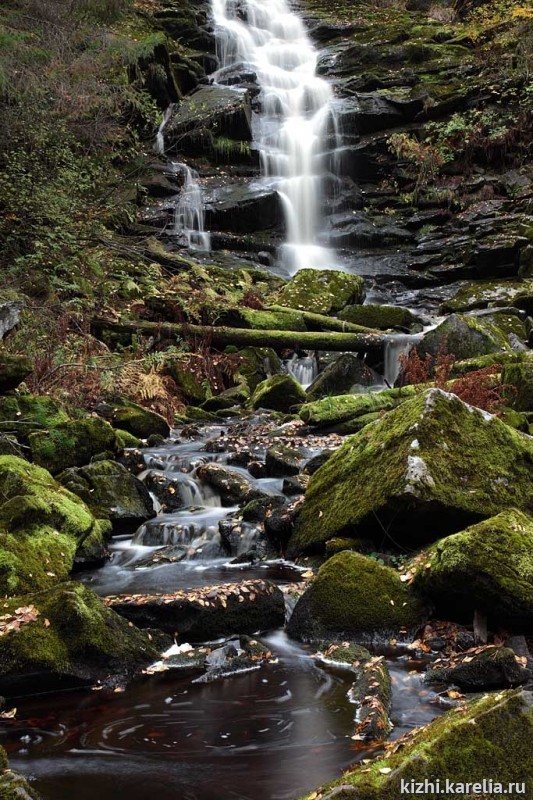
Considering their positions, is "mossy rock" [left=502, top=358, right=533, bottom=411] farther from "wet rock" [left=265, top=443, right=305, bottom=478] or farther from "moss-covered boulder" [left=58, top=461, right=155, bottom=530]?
"moss-covered boulder" [left=58, top=461, right=155, bottom=530]

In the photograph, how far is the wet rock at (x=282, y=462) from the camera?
833 cm

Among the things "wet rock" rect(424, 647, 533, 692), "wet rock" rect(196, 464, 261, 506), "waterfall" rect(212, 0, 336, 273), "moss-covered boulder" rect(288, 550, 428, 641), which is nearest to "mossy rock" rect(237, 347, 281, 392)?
"wet rock" rect(196, 464, 261, 506)

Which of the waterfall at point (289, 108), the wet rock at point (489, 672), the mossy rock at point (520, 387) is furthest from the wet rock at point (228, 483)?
the waterfall at point (289, 108)

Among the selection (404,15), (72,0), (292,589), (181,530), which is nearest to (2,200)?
(72,0)

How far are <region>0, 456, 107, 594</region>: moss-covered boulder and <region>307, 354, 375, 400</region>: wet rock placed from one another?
6832mm

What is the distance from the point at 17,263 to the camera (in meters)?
12.9

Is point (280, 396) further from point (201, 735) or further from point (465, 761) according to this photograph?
point (465, 761)

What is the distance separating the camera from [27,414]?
827 centimetres

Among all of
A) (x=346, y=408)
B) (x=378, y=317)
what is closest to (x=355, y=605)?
→ (x=346, y=408)

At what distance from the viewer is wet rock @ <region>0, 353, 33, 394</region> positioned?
7.96 meters

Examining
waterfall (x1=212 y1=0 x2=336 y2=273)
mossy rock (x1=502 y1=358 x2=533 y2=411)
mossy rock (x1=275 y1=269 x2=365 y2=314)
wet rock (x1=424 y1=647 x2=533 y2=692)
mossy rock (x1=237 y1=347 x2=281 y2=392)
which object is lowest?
wet rock (x1=424 y1=647 x2=533 y2=692)

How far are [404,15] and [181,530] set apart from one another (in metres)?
35.3

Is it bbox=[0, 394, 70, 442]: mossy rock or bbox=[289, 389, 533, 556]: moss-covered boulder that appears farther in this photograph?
bbox=[0, 394, 70, 442]: mossy rock

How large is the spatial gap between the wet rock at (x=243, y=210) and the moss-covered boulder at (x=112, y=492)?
51.7ft
